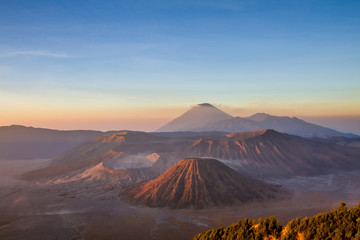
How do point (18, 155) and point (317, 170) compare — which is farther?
point (18, 155)

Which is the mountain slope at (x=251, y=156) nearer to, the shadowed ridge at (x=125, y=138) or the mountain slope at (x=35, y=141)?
the shadowed ridge at (x=125, y=138)

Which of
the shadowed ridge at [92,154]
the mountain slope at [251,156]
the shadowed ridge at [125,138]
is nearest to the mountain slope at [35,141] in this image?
the shadowed ridge at [92,154]

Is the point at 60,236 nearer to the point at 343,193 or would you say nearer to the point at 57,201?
the point at 57,201

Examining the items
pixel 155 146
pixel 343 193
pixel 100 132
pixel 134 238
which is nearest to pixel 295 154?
pixel 343 193

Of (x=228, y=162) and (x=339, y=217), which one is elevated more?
(x=339, y=217)

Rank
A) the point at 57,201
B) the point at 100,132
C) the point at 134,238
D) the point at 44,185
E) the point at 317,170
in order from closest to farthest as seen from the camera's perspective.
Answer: the point at 134,238
the point at 57,201
the point at 44,185
the point at 317,170
the point at 100,132

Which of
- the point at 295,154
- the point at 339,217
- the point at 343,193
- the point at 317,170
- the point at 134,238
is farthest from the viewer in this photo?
the point at 295,154

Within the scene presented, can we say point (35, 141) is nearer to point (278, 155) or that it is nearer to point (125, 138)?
point (125, 138)
